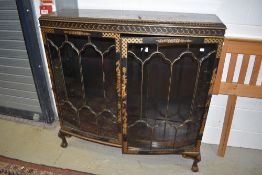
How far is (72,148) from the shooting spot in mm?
2143

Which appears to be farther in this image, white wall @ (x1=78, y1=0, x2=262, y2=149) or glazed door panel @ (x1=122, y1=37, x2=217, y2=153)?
white wall @ (x1=78, y1=0, x2=262, y2=149)

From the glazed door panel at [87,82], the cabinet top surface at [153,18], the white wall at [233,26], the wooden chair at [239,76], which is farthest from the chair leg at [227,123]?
the glazed door panel at [87,82]

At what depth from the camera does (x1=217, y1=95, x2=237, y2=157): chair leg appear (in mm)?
1862

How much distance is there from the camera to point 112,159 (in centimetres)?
202

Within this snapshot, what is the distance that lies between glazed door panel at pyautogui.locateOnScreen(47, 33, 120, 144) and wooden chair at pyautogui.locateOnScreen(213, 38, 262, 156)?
2.81 ft

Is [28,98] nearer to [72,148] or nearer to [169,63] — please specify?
[72,148]

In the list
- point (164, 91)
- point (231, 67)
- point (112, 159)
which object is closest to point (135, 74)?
point (164, 91)

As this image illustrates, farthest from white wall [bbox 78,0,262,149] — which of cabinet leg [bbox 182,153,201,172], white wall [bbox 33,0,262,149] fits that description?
cabinet leg [bbox 182,153,201,172]

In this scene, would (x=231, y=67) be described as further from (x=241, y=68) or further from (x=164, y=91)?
(x=164, y=91)

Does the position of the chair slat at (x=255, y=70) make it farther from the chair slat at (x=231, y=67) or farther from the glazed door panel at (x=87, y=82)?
the glazed door panel at (x=87, y=82)

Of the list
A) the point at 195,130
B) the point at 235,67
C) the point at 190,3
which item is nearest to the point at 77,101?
the point at 195,130

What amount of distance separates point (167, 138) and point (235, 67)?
811 millimetres

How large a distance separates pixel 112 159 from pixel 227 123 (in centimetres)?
108

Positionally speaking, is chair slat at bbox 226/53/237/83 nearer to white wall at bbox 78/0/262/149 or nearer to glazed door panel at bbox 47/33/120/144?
white wall at bbox 78/0/262/149
